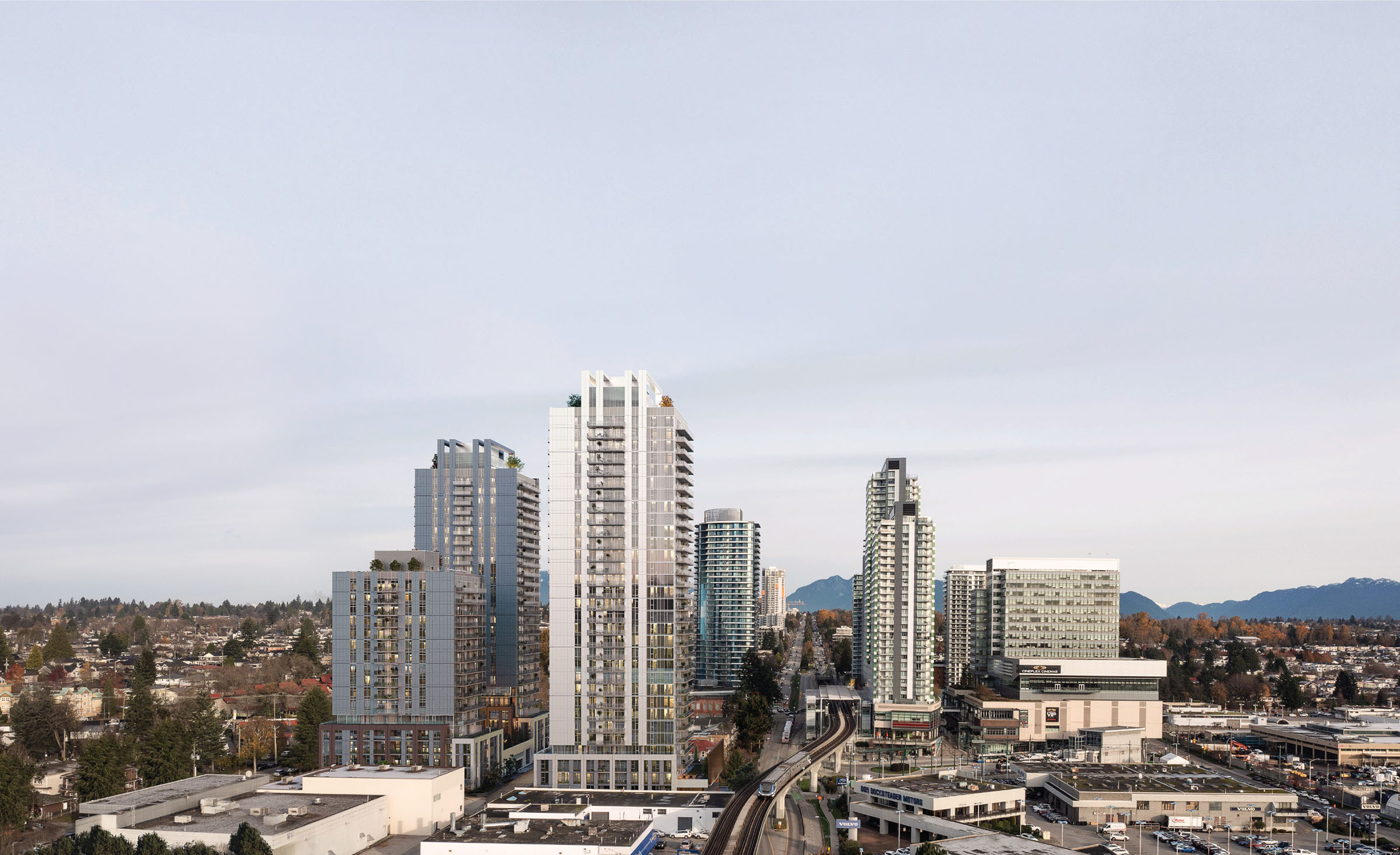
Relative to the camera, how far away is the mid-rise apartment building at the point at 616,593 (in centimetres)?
10631

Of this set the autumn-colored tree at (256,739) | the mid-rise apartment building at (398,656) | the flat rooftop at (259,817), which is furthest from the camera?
the autumn-colored tree at (256,739)

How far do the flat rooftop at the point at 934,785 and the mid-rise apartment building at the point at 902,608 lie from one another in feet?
168

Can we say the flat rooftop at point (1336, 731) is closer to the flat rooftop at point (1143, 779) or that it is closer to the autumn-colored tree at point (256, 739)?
the flat rooftop at point (1143, 779)

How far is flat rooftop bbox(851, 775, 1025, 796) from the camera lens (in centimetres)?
10312

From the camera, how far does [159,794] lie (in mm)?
88062

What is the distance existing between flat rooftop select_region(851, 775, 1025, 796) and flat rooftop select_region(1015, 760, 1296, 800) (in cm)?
1045

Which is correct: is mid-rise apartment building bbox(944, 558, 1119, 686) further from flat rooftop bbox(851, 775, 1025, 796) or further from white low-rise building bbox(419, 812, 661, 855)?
white low-rise building bbox(419, 812, 661, 855)

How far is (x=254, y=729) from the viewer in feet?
454

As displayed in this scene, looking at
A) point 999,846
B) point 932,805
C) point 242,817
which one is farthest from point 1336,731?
point 242,817

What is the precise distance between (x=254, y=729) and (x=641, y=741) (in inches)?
2514

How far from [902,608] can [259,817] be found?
356 feet

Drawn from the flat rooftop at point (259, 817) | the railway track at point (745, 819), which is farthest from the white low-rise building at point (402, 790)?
the railway track at point (745, 819)

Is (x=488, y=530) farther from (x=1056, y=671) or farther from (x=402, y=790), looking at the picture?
(x=1056, y=671)

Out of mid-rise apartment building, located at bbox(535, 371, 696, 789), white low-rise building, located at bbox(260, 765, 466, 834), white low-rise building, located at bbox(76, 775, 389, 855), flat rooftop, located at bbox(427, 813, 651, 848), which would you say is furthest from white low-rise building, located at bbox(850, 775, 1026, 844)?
white low-rise building, located at bbox(76, 775, 389, 855)
